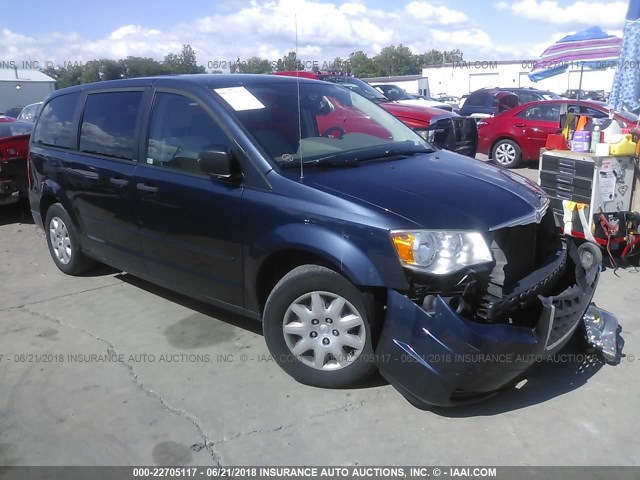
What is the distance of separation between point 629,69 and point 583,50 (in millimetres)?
7353

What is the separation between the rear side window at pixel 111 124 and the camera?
4.37 metres

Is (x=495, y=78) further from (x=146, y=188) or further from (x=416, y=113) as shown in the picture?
(x=146, y=188)

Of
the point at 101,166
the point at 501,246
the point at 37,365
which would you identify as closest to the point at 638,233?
the point at 501,246

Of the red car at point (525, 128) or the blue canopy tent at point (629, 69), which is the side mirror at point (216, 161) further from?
the blue canopy tent at point (629, 69)

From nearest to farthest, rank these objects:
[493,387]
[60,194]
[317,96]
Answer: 1. [493,387]
2. [317,96]
3. [60,194]

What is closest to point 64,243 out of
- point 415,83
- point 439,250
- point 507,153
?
point 439,250

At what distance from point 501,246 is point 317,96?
6.31 ft

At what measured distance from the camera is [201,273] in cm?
389

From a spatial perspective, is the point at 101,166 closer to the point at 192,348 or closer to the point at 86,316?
the point at 86,316

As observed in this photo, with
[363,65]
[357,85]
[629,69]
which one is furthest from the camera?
[363,65]

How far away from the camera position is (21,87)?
34781 millimetres

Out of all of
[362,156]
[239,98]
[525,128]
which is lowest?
[525,128]

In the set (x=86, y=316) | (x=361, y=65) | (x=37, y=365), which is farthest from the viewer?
(x=361, y=65)

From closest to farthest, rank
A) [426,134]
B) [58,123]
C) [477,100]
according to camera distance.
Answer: [58,123]
[426,134]
[477,100]
